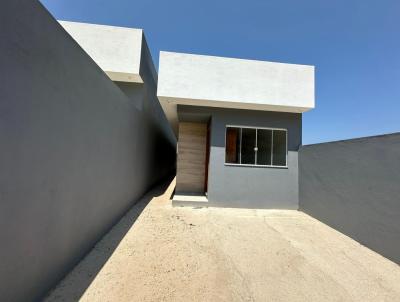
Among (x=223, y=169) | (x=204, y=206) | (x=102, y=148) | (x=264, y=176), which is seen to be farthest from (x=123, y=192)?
(x=264, y=176)

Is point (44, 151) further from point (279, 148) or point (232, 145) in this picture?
point (279, 148)

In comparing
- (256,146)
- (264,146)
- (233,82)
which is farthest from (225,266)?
(233,82)

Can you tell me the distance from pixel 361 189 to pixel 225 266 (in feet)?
10.1

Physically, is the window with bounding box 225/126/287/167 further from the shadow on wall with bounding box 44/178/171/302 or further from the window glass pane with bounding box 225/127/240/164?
the shadow on wall with bounding box 44/178/171/302

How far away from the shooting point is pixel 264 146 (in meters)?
5.66

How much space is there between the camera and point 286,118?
5.68 meters

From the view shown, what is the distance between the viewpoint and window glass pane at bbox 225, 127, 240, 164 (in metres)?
5.58

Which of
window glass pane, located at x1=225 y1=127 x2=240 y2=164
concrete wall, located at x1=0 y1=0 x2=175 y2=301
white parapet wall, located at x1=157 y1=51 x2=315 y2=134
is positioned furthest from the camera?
window glass pane, located at x1=225 y1=127 x2=240 y2=164

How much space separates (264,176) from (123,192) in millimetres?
3969

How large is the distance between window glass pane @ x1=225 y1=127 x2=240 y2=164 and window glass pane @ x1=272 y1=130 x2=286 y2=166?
1169 millimetres

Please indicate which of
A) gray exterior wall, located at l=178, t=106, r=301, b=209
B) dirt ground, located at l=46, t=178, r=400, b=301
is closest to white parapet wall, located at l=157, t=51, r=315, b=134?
gray exterior wall, located at l=178, t=106, r=301, b=209

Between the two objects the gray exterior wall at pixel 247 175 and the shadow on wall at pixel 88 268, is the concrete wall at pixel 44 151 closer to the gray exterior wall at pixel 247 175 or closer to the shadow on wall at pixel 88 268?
the shadow on wall at pixel 88 268

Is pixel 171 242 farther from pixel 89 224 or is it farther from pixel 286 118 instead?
pixel 286 118

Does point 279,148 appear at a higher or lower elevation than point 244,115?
lower
